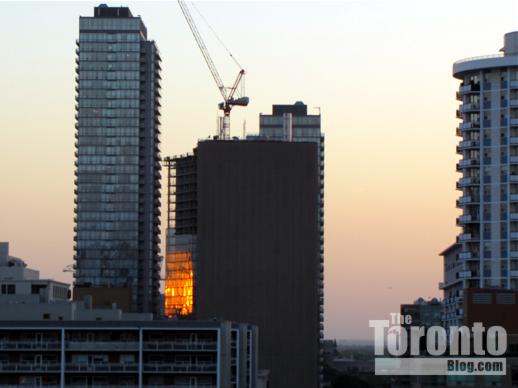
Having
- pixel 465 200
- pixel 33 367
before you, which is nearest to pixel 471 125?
pixel 465 200

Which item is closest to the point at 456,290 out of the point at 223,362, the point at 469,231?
the point at 469,231

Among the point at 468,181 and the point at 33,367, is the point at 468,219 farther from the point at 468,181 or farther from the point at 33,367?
the point at 33,367

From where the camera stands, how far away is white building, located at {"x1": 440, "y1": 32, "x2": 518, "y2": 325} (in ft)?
600

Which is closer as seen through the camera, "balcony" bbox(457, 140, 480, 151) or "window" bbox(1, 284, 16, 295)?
"window" bbox(1, 284, 16, 295)

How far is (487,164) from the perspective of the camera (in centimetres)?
18650

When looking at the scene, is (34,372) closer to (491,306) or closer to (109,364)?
(109,364)

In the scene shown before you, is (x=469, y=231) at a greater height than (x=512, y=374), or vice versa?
(x=469, y=231)

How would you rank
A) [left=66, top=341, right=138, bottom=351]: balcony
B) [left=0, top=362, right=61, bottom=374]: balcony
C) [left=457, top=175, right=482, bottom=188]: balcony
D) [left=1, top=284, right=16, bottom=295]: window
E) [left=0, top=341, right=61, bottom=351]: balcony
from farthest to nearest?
[left=457, top=175, right=482, bottom=188]: balcony, [left=1, top=284, right=16, bottom=295]: window, [left=66, top=341, right=138, bottom=351]: balcony, [left=0, top=341, right=61, bottom=351]: balcony, [left=0, top=362, right=61, bottom=374]: balcony

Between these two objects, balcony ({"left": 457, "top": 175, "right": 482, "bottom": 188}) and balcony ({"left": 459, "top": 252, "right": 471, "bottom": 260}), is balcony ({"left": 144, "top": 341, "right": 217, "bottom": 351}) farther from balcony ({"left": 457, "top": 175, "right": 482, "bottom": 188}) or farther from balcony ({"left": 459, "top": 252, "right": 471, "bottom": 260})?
balcony ({"left": 457, "top": 175, "right": 482, "bottom": 188})

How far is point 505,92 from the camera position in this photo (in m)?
186

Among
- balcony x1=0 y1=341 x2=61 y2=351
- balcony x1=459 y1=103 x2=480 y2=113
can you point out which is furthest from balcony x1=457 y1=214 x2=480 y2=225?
balcony x1=0 y1=341 x2=61 y2=351

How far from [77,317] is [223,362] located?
19264mm

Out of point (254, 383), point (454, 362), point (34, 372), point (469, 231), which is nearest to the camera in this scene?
point (34, 372)

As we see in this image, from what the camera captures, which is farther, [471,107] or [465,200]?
[471,107]
